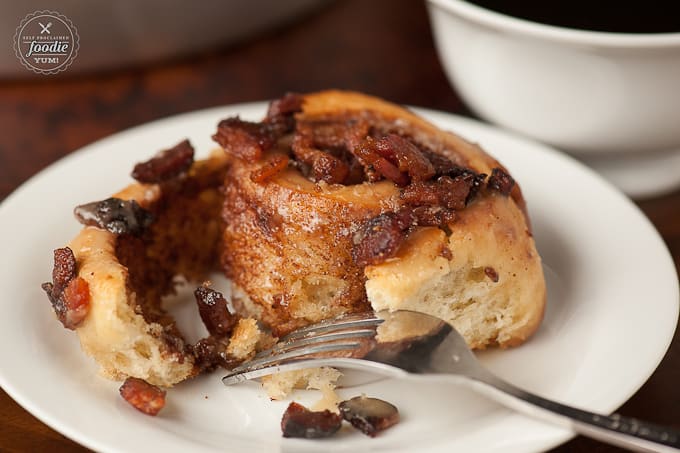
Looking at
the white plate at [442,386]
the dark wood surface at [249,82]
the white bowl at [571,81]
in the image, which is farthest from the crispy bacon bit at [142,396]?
the white bowl at [571,81]

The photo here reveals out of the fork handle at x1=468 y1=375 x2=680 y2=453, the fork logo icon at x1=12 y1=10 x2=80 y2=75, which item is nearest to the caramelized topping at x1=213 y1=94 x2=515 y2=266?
the fork handle at x1=468 y1=375 x2=680 y2=453

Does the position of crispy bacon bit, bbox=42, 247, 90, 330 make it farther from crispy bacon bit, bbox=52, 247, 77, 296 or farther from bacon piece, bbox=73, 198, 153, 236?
bacon piece, bbox=73, 198, 153, 236

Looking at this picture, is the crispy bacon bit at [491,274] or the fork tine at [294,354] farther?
the crispy bacon bit at [491,274]

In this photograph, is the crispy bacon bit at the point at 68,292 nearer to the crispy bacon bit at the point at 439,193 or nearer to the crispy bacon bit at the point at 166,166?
the crispy bacon bit at the point at 166,166

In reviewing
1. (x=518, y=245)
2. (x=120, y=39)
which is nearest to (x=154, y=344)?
(x=518, y=245)

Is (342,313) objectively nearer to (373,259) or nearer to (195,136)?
(373,259)
